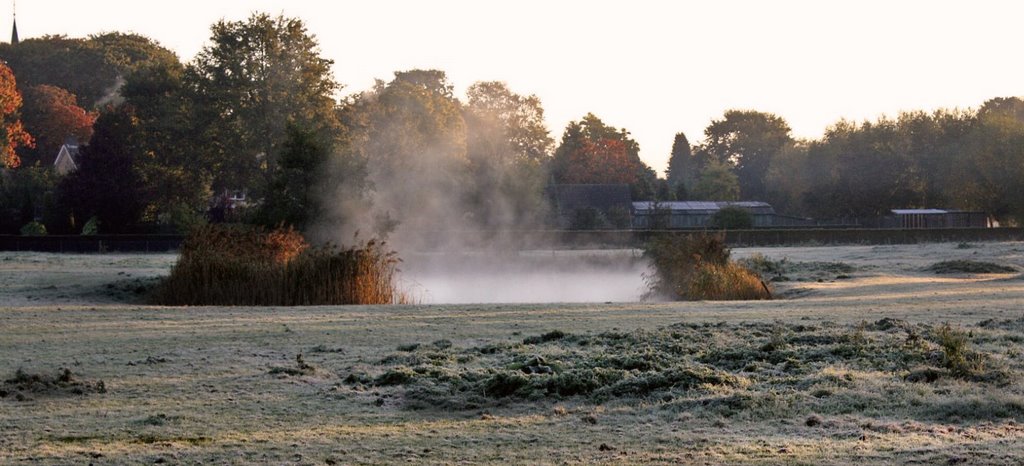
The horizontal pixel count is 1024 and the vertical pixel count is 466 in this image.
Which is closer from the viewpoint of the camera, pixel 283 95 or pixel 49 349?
pixel 49 349

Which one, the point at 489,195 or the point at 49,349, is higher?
the point at 489,195

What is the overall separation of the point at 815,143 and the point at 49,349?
274 ft

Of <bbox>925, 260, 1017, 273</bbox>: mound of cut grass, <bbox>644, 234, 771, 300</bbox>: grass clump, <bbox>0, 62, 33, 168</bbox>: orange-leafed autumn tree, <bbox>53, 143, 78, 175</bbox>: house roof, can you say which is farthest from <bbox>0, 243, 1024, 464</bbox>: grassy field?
<bbox>53, 143, 78, 175</bbox>: house roof

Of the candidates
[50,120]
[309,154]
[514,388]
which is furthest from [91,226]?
[514,388]

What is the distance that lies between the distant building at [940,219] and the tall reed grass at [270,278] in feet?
171

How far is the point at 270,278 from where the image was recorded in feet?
73.0

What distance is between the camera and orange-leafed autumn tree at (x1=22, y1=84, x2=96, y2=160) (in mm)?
86875

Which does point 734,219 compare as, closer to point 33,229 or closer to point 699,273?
point 33,229

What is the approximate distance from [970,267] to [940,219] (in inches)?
1571

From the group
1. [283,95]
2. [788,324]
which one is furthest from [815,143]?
[788,324]

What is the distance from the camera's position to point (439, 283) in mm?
35156

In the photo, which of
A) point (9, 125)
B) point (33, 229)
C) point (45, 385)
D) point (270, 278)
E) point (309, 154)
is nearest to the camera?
point (45, 385)

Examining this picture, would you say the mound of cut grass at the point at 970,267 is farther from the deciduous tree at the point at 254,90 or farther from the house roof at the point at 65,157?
the house roof at the point at 65,157

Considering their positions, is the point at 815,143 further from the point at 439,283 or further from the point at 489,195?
the point at 439,283
